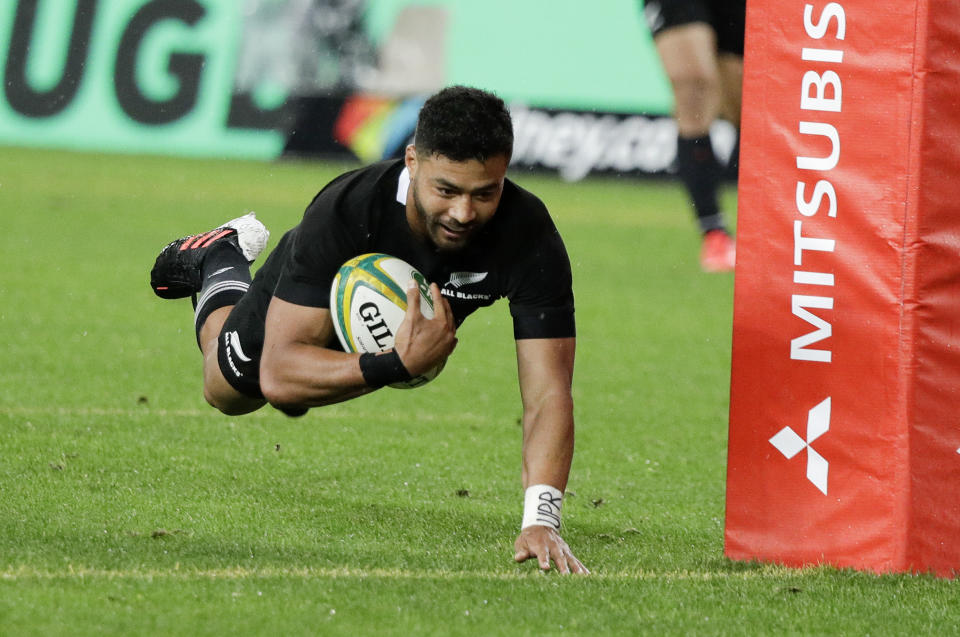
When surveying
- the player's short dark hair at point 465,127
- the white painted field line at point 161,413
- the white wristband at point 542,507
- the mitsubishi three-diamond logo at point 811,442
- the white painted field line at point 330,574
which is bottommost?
the white painted field line at point 330,574

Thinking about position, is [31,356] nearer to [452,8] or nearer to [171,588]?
[171,588]

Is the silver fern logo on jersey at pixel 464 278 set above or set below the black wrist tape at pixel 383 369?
above

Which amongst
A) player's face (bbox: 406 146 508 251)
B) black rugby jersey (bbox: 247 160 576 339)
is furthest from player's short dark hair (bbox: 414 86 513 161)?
black rugby jersey (bbox: 247 160 576 339)

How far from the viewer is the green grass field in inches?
167

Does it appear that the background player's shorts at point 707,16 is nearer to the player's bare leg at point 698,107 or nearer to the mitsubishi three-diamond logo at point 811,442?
the player's bare leg at point 698,107

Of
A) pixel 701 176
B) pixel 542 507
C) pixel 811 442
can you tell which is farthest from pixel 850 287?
pixel 701 176

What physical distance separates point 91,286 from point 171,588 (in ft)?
25.3

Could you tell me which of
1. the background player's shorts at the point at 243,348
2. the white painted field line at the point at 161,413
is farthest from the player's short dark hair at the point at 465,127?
the white painted field line at the point at 161,413

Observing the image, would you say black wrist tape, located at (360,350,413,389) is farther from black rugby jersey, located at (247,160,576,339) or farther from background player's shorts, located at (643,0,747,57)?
background player's shorts, located at (643,0,747,57)

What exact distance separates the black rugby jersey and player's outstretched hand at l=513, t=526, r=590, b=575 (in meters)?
0.68

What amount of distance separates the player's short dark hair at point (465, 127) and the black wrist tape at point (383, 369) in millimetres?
648

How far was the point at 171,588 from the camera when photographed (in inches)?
169

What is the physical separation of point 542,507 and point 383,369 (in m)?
0.68

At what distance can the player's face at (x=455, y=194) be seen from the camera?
4.65 m
